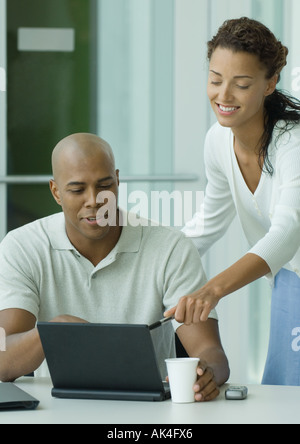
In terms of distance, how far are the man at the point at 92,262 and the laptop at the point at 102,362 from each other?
0.40 metres

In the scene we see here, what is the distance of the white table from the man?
42 centimetres

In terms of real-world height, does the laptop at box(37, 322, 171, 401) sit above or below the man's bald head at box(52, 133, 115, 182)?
below

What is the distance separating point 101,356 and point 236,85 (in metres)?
0.89

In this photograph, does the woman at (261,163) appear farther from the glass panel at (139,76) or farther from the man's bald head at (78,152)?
the glass panel at (139,76)

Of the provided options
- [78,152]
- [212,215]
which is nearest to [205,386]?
[78,152]

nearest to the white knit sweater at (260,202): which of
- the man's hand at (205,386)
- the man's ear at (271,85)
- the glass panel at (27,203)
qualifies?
the man's ear at (271,85)

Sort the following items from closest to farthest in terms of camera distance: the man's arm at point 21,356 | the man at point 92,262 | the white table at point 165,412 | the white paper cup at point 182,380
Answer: the white table at point 165,412
the white paper cup at point 182,380
the man's arm at point 21,356
the man at point 92,262

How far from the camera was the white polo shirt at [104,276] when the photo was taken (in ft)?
6.84

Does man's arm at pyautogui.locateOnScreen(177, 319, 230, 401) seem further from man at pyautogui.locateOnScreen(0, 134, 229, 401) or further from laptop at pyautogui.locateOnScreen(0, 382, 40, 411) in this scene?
laptop at pyautogui.locateOnScreen(0, 382, 40, 411)

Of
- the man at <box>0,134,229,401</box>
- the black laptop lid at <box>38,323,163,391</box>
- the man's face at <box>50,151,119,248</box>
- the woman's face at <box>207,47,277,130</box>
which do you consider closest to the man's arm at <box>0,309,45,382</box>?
the man at <box>0,134,229,401</box>

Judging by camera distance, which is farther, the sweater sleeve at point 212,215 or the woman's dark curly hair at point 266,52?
the sweater sleeve at point 212,215

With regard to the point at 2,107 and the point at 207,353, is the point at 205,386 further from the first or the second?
the point at 2,107

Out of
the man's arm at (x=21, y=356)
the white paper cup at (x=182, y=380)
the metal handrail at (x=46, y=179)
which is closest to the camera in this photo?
the white paper cup at (x=182, y=380)

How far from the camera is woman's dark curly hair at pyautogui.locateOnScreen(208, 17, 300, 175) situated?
2.11 meters
